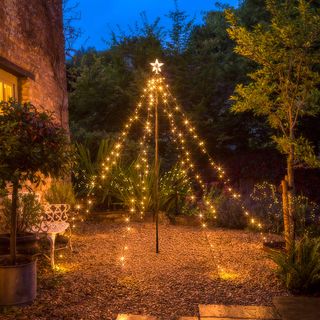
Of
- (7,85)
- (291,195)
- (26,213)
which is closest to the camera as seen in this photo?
(291,195)

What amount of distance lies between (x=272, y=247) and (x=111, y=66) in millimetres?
9888

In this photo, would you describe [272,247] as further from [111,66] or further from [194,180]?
[111,66]

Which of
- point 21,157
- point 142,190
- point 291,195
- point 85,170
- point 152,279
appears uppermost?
point 85,170

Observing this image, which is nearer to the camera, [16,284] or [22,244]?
[16,284]

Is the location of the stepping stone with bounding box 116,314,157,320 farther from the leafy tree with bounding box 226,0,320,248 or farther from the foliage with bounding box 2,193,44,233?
the foliage with bounding box 2,193,44,233

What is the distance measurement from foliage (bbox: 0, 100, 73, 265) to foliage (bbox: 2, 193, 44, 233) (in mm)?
1811

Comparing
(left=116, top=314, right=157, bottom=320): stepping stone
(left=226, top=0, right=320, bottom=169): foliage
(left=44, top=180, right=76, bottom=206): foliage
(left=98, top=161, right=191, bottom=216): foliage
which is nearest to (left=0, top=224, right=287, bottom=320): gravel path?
(left=116, top=314, right=157, bottom=320): stepping stone

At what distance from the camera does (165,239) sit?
735 cm

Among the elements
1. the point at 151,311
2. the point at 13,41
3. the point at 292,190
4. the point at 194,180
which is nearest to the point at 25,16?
the point at 13,41

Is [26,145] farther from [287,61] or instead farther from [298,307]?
[287,61]

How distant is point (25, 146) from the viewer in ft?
13.0

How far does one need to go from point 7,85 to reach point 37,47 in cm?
107

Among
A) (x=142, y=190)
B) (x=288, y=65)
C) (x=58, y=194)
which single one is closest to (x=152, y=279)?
(x=288, y=65)

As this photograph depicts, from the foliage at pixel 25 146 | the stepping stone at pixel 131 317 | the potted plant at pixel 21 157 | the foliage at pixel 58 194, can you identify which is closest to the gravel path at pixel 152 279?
the stepping stone at pixel 131 317
